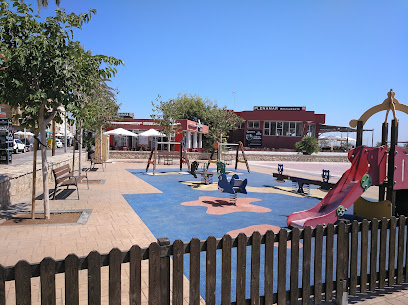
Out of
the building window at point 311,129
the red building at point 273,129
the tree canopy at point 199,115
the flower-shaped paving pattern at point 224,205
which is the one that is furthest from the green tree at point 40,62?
the building window at point 311,129

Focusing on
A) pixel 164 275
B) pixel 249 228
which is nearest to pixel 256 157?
pixel 249 228

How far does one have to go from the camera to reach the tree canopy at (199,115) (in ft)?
98.2

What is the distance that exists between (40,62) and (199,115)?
→ 51.1m

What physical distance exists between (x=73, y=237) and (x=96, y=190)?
19.4ft

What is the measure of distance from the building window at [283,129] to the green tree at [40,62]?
144ft

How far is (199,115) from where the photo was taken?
57.1m

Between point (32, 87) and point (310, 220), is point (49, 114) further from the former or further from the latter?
point (310, 220)

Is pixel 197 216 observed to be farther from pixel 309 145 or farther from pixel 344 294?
pixel 309 145

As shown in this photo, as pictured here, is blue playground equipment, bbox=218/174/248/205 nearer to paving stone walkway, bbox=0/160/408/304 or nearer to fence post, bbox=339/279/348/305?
paving stone walkway, bbox=0/160/408/304

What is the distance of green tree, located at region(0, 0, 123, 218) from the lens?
20.4 ft

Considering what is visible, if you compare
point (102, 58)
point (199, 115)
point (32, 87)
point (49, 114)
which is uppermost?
point (199, 115)

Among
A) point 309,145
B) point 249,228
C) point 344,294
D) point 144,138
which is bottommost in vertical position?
point 249,228

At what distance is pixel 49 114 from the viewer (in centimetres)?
Result: 723

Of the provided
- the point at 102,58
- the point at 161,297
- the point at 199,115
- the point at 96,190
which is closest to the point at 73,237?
the point at 161,297
